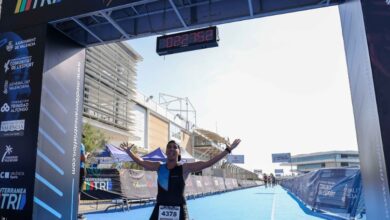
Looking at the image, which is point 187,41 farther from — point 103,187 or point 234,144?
point 103,187

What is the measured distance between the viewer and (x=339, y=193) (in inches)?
376

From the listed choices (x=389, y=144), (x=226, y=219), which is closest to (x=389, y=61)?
(x=389, y=144)

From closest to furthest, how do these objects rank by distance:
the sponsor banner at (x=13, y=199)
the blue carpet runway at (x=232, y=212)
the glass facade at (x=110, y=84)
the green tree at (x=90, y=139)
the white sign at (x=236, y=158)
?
the sponsor banner at (x=13, y=199)
the blue carpet runway at (x=232, y=212)
the green tree at (x=90, y=139)
the glass facade at (x=110, y=84)
the white sign at (x=236, y=158)

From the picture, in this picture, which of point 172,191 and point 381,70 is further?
point 172,191

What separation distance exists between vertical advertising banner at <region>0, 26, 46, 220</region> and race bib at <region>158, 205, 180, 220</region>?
287cm

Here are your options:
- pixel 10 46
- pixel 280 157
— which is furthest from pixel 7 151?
pixel 280 157

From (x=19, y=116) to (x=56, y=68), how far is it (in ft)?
3.67

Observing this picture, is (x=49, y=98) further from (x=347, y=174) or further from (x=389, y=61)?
(x=347, y=174)

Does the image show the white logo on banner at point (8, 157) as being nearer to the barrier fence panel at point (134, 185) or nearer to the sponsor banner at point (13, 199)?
the sponsor banner at point (13, 199)

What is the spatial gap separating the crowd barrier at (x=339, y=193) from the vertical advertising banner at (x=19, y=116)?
7.12 metres

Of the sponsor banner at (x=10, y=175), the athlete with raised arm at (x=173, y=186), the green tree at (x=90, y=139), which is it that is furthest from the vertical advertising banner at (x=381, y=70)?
the green tree at (x=90, y=139)

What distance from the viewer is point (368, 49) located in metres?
3.85

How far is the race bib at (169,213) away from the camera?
4051 millimetres

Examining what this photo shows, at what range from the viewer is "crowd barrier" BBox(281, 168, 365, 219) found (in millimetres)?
8289
